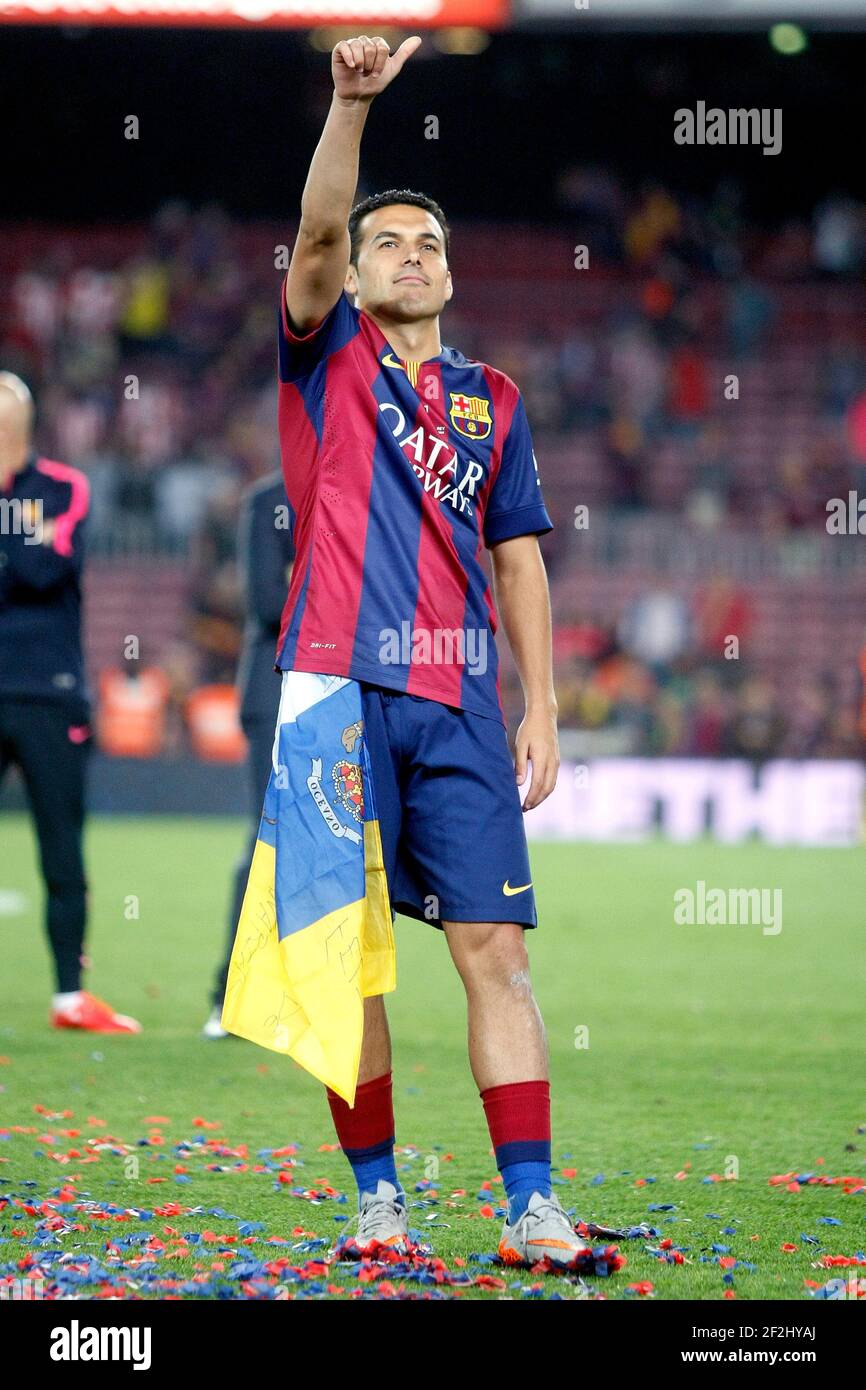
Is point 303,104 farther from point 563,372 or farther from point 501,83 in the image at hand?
point 563,372

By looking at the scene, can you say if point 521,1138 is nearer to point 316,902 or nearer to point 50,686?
point 316,902

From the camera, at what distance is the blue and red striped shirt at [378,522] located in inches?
144

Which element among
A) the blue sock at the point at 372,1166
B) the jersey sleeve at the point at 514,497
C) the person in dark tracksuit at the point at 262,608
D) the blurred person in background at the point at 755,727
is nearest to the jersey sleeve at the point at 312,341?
the jersey sleeve at the point at 514,497

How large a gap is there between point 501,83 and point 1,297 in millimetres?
7009

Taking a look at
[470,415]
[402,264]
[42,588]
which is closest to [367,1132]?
[470,415]

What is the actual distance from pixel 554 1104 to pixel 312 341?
8.71 ft

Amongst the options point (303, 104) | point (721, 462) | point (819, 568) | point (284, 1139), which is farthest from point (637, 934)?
point (303, 104)

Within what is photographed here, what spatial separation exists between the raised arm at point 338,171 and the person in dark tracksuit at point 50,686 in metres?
3.14

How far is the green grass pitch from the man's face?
75.2 inches

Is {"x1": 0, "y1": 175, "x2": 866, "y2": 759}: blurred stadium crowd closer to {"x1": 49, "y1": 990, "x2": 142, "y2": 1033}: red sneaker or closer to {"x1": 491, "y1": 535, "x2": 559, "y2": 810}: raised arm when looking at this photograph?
{"x1": 49, "y1": 990, "x2": 142, "y2": 1033}: red sneaker

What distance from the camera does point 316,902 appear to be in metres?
3.53

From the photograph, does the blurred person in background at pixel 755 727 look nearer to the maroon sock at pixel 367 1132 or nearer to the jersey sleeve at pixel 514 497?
the jersey sleeve at pixel 514 497

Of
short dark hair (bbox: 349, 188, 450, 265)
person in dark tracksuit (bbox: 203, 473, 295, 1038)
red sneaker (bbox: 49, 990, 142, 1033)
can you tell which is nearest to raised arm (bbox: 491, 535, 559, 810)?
short dark hair (bbox: 349, 188, 450, 265)

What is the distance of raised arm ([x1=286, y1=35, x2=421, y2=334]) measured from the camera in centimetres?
336
